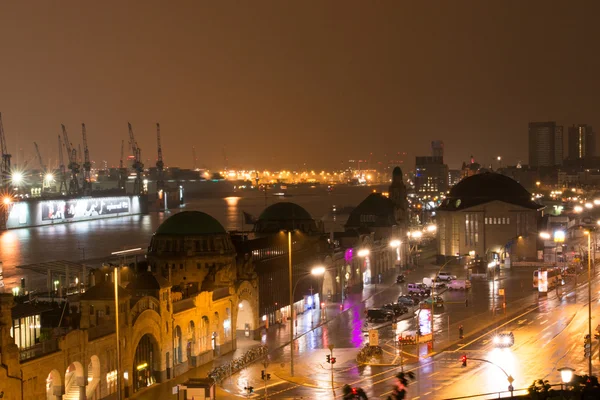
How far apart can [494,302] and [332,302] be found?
1379 cm

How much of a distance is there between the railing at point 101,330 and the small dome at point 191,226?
17.2m

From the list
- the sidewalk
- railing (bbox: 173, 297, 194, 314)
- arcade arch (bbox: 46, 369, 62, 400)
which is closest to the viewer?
arcade arch (bbox: 46, 369, 62, 400)

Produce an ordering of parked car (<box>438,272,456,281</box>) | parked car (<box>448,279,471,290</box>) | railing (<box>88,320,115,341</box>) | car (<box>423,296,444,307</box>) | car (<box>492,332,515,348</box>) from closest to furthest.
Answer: railing (<box>88,320,115,341</box>)
car (<box>492,332,515,348</box>)
car (<box>423,296,444,307</box>)
parked car (<box>448,279,471,290</box>)
parked car (<box>438,272,456,281</box>)

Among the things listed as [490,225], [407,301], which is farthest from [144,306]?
[490,225]

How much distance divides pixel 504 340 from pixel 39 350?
28593mm

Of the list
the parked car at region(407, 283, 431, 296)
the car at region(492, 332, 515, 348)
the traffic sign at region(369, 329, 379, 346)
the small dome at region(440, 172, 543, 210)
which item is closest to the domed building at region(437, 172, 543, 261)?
the small dome at region(440, 172, 543, 210)

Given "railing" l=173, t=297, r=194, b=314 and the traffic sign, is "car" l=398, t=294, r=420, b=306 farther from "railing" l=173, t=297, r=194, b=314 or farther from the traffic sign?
"railing" l=173, t=297, r=194, b=314

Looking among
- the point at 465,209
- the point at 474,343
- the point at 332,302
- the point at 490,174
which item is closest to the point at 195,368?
the point at 474,343

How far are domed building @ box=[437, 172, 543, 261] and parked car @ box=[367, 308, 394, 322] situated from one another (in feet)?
140

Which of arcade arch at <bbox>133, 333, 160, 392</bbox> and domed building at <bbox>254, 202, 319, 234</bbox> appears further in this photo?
domed building at <bbox>254, 202, 319, 234</bbox>

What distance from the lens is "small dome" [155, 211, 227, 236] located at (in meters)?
60.5

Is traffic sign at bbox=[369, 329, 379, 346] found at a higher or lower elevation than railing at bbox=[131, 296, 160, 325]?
lower

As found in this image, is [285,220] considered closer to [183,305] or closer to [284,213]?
[284,213]

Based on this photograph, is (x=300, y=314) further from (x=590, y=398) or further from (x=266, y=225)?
(x=590, y=398)
